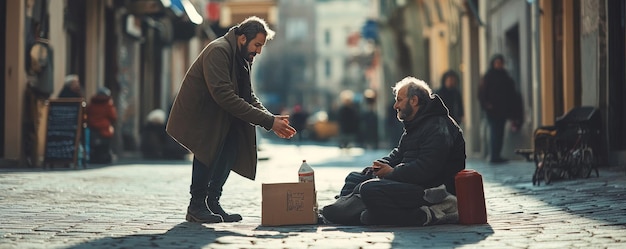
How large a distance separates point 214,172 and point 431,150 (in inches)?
66.2

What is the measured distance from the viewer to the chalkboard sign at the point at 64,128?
17.9 m

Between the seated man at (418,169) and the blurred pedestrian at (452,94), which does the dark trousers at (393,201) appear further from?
the blurred pedestrian at (452,94)

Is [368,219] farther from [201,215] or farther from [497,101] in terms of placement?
[497,101]

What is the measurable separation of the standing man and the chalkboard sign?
30.7 feet

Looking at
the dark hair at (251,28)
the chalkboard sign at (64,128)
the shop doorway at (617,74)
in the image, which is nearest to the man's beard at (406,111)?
the dark hair at (251,28)

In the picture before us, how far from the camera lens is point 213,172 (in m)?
8.89

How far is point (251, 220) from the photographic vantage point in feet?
29.9

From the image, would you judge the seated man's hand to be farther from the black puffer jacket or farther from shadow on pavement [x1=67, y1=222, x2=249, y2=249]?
shadow on pavement [x1=67, y1=222, x2=249, y2=249]

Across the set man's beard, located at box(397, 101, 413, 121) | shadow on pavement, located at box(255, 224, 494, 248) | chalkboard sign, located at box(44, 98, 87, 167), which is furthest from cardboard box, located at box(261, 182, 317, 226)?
chalkboard sign, located at box(44, 98, 87, 167)

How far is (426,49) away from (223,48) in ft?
103

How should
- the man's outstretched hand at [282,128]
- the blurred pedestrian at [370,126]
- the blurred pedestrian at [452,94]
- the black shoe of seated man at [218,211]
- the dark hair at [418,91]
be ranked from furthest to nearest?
the blurred pedestrian at [370,126] → the blurred pedestrian at [452,94] → the black shoe of seated man at [218,211] → the man's outstretched hand at [282,128] → the dark hair at [418,91]

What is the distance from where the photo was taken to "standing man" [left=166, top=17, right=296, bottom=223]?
8602mm

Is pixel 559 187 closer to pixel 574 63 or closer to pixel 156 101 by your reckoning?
pixel 574 63

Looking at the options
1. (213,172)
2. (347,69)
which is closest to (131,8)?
(213,172)
